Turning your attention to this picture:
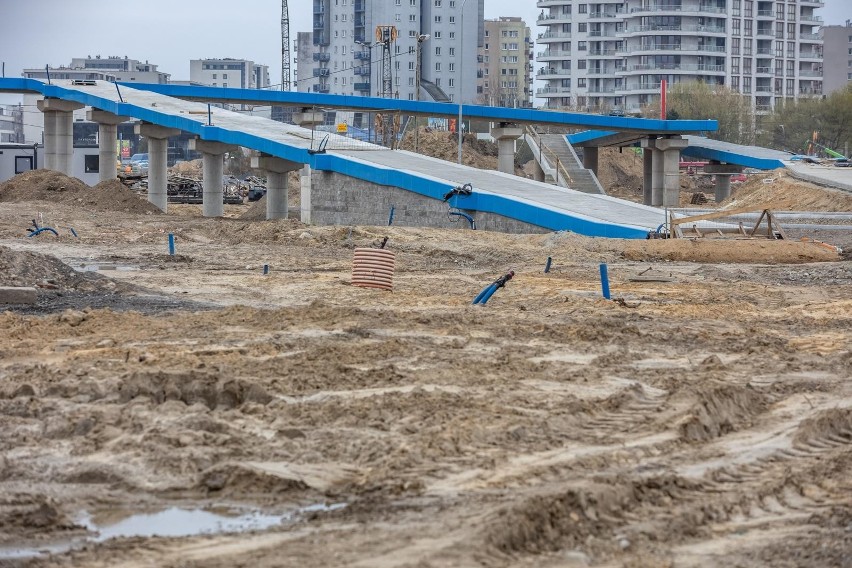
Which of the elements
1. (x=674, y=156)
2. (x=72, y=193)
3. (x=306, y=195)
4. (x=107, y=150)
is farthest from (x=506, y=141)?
(x=306, y=195)

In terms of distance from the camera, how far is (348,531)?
713cm

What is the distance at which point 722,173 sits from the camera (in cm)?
7388

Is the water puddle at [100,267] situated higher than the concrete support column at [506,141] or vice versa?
the concrete support column at [506,141]

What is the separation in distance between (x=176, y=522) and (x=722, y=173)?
6933 centimetres

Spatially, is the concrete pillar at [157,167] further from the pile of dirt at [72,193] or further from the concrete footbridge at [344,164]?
the pile of dirt at [72,193]

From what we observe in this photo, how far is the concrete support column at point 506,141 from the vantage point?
66.4 m

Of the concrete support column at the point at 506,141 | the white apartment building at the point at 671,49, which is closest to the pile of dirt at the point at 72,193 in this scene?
the concrete support column at the point at 506,141

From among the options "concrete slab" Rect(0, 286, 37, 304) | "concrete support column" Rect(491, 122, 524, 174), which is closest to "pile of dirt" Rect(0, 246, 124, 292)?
"concrete slab" Rect(0, 286, 37, 304)

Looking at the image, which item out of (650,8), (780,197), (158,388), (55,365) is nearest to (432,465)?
(158,388)

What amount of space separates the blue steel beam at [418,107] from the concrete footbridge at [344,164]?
75 millimetres

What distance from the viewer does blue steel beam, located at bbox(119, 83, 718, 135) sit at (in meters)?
62.6

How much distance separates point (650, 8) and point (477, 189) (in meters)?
91.0

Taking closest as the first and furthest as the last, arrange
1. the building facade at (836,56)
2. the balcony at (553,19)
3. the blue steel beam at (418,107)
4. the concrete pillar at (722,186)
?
the blue steel beam at (418,107) → the concrete pillar at (722,186) → the balcony at (553,19) → the building facade at (836,56)

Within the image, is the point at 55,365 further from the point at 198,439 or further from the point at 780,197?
the point at 780,197
